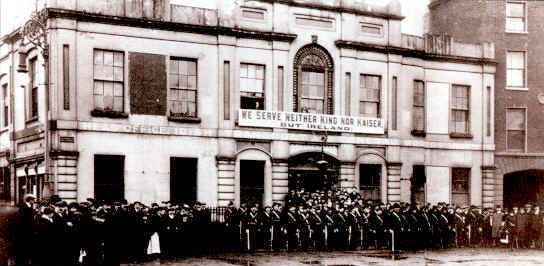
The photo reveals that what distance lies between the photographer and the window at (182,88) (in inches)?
954

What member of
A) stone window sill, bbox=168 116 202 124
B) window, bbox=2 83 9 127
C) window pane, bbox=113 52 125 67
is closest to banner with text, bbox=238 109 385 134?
stone window sill, bbox=168 116 202 124

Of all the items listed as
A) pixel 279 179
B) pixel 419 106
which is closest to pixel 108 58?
pixel 279 179

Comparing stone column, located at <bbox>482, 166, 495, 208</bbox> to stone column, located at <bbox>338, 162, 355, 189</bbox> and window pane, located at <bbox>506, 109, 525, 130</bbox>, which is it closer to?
window pane, located at <bbox>506, 109, 525, 130</bbox>

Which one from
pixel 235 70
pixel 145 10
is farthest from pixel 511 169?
pixel 145 10

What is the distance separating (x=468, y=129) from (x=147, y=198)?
14979 mm

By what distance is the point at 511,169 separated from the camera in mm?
31016

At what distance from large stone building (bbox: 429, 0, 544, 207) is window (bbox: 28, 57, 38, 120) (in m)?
19.6

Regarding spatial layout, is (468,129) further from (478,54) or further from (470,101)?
(478,54)

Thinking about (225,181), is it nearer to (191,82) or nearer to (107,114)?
(191,82)

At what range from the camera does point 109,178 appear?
22781 mm

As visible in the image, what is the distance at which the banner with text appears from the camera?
25.4 metres

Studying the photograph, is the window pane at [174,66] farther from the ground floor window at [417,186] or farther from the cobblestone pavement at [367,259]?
the ground floor window at [417,186]

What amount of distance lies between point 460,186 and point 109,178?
1568 centimetres

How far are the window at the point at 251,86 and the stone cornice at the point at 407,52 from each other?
3.60 meters
